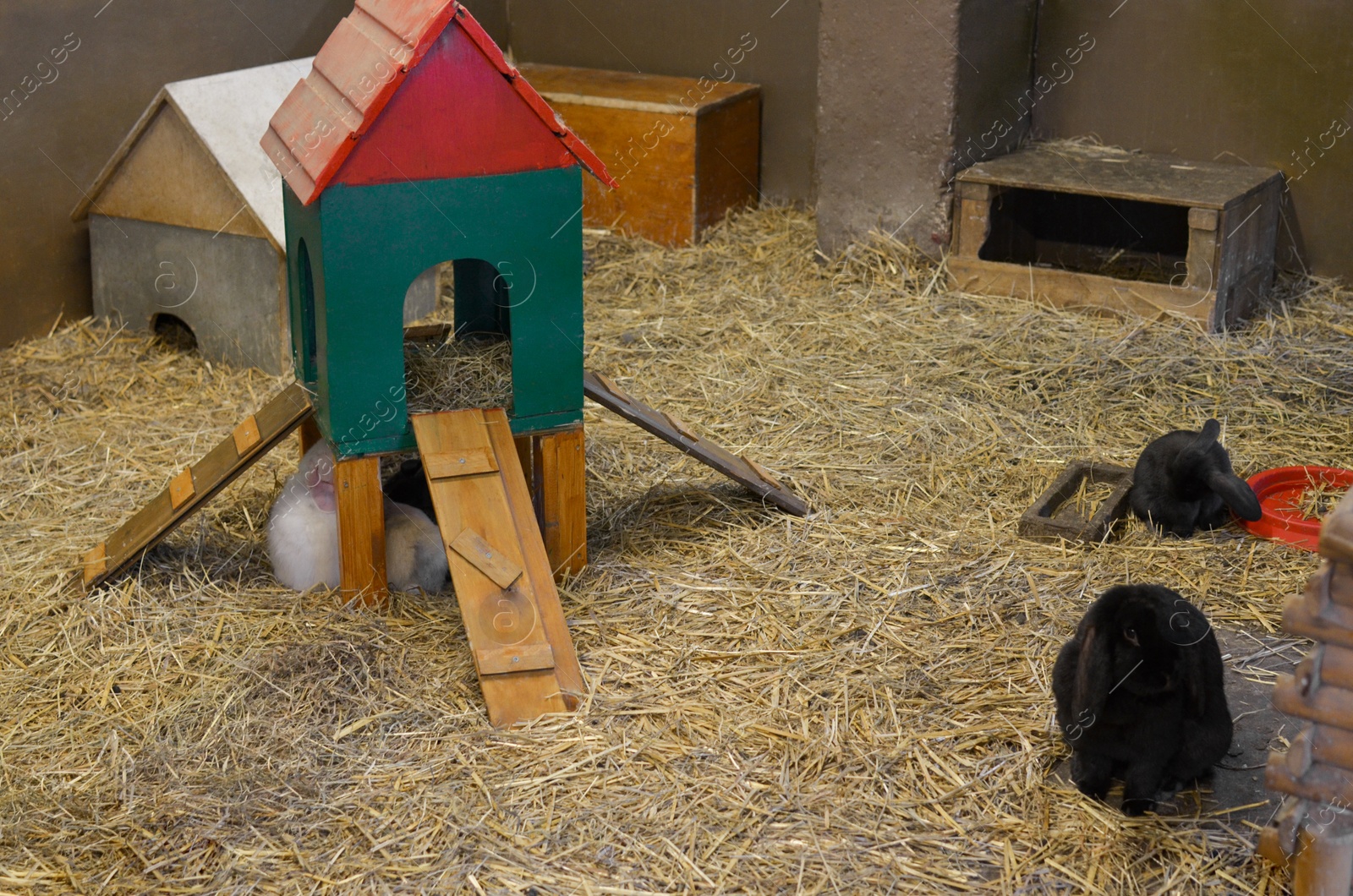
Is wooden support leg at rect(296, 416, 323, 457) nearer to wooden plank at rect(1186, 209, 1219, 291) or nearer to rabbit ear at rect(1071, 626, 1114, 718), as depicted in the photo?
rabbit ear at rect(1071, 626, 1114, 718)

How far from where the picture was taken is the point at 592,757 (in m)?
3.12

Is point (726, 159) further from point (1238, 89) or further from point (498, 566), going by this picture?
point (498, 566)

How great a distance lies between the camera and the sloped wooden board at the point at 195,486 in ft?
12.4

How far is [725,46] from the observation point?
23.9ft

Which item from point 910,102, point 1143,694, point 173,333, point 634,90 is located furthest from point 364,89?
point 634,90

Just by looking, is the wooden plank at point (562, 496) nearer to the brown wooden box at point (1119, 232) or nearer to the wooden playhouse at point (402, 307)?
the wooden playhouse at point (402, 307)

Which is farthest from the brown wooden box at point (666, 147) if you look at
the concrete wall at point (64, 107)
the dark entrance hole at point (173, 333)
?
the dark entrance hole at point (173, 333)

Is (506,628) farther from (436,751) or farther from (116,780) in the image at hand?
(116,780)

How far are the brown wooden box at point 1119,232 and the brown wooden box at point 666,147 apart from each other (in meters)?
1.36

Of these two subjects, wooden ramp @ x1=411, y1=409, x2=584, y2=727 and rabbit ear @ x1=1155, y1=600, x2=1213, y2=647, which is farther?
wooden ramp @ x1=411, y1=409, x2=584, y2=727

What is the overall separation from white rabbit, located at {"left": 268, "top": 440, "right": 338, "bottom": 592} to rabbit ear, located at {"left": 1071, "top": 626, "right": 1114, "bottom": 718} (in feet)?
6.58

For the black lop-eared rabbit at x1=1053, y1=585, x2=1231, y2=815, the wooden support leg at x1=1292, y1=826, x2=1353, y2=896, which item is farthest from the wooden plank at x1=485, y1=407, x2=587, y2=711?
the wooden support leg at x1=1292, y1=826, x2=1353, y2=896

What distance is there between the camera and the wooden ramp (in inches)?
130

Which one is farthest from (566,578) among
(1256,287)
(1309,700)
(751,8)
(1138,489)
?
(751,8)
